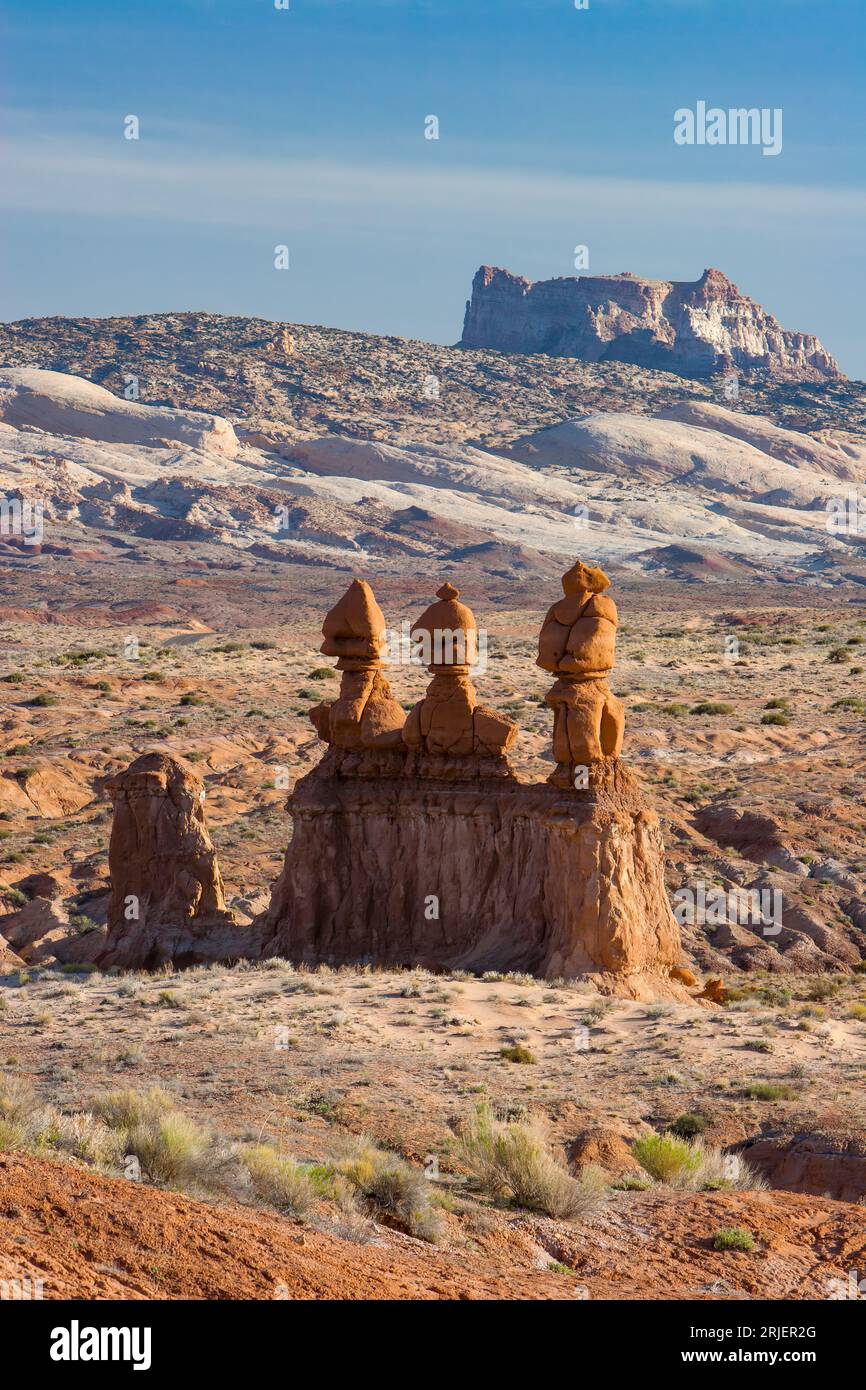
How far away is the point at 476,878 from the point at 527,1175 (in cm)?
952

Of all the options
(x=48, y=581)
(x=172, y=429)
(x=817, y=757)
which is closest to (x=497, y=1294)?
(x=817, y=757)

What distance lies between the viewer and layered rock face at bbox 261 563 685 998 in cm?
2100

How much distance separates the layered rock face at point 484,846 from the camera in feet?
68.9

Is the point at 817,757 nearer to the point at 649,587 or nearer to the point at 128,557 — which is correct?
the point at 649,587

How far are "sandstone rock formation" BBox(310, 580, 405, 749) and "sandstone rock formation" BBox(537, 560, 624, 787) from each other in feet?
8.63

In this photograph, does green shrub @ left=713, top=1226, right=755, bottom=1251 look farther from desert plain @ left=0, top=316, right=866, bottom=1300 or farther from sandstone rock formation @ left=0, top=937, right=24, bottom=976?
sandstone rock formation @ left=0, top=937, right=24, bottom=976

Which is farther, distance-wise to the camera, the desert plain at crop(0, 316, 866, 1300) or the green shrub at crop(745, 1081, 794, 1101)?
the green shrub at crop(745, 1081, 794, 1101)

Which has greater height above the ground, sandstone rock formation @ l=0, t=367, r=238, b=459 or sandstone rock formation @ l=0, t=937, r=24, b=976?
sandstone rock formation @ l=0, t=367, r=238, b=459

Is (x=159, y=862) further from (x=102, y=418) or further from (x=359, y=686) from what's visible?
(x=102, y=418)

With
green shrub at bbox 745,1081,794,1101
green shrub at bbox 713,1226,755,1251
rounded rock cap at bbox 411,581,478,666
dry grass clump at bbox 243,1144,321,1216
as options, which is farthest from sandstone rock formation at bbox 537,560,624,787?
dry grass clump at bbox 243,1144,321,1216

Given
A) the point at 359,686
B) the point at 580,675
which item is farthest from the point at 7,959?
the point at 580,675

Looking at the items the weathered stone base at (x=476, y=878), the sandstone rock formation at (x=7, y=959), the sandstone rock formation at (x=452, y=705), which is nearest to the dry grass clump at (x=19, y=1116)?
the weathered stone base at (x=476, y=878)

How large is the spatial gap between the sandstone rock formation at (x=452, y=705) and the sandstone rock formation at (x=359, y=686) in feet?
2.37
